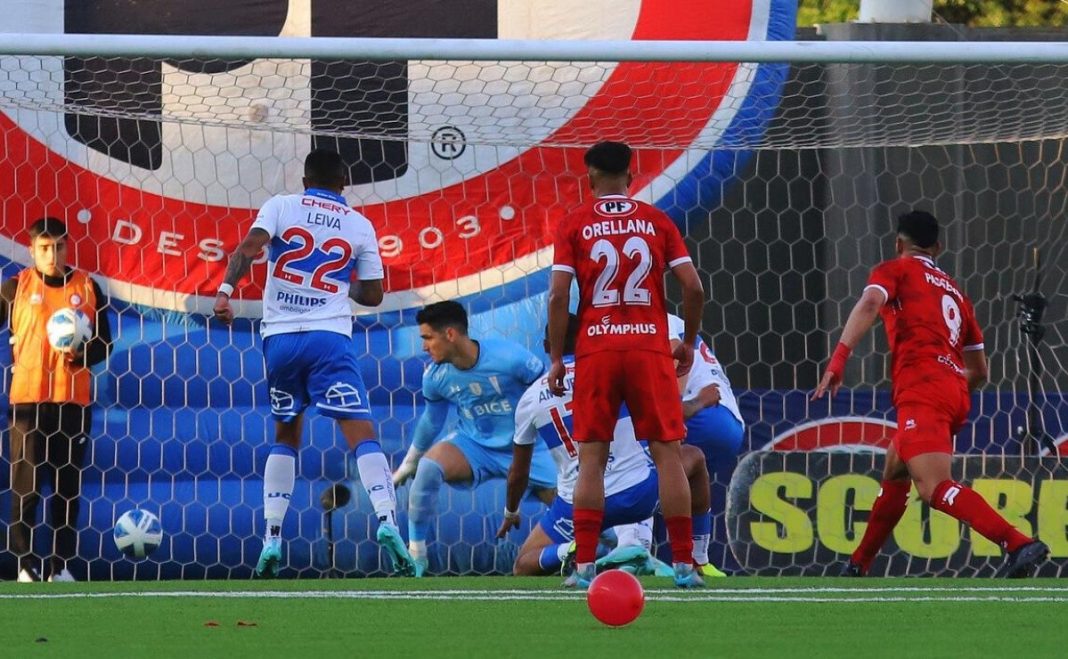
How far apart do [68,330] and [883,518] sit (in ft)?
12.8

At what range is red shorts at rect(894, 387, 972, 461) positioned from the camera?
712 centimetres

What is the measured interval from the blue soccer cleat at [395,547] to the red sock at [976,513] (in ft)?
6.80

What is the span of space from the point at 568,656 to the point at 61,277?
5.53 metres

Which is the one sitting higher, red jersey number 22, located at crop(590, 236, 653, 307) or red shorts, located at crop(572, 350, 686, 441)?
red jersey number 22, located at crop(590, 236, 653, 307)

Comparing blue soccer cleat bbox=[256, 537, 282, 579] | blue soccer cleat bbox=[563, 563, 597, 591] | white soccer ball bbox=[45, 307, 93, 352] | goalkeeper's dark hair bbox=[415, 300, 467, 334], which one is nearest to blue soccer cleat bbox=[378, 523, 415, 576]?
blue soccer cleat bbox=[256, 537, 282, 579]

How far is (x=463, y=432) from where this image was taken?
29.5ft

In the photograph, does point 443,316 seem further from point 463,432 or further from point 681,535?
point 681,535

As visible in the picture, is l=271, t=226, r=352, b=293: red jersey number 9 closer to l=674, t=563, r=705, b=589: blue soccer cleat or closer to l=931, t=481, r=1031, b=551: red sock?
l=674, t=563, r=705, b=589: blue soccer cleat

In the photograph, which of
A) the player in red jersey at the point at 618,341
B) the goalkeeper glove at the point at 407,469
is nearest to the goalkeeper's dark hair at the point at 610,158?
the player in red jersey at the point at 618,341

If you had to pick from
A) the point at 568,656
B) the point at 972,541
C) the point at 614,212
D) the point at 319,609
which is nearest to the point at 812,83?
the point at 972,541

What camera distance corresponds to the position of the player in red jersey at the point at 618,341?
237 inches

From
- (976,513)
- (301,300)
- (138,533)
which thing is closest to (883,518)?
(976,513)

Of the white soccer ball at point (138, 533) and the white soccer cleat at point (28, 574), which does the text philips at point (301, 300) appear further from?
the white soccer cleat at point (28, 574)

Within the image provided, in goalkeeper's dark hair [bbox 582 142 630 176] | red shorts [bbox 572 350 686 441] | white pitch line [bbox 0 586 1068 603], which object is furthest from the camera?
goalkeeper's dark hair [bbox 582 142 630 176]
